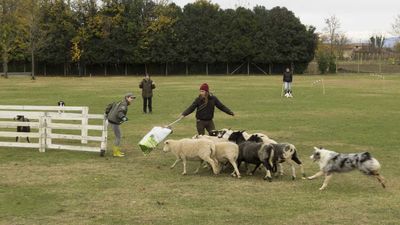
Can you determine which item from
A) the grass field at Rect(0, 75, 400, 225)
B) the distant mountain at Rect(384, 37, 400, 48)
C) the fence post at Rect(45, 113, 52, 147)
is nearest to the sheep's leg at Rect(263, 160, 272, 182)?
the grass field at Rect(0, 75, 400, 225)

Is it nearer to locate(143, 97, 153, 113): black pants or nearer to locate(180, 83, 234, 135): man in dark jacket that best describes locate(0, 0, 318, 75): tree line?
locate(143, 97, 153, 113): black pants

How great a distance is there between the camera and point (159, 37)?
79.5 meters

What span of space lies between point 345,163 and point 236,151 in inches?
90.5

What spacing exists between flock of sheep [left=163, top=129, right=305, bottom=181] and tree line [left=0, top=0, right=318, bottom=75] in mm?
68532

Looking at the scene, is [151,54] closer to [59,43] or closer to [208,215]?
[59,43]

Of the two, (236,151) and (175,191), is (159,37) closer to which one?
(236,151)

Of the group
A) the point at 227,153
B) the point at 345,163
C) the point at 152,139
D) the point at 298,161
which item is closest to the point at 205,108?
the point at 152,139

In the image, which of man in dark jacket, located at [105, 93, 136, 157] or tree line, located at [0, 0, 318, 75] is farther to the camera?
tree line, located at [0, 0, 318, 75]

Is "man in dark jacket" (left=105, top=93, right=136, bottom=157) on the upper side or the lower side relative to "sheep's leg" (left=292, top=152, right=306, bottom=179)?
upper

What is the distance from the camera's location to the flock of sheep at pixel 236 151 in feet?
35.0

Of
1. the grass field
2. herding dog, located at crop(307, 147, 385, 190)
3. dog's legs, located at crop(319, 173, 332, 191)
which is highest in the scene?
herding dog, located at crop(307, 147, 385, 190)

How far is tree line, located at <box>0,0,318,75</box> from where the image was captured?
78.8m

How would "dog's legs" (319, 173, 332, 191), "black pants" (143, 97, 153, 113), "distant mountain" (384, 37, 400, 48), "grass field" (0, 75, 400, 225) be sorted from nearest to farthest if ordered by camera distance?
"grass field" (0, 75, 400, 225)
"dog's legs" (319, 173, 332, 191)
"black pants" (143, 97, 153, 113)
"distant mountain" (384, 37, 400, 48)

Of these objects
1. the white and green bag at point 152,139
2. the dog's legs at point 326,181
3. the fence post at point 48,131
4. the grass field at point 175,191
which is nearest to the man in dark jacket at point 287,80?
the grass field at point 175,191
